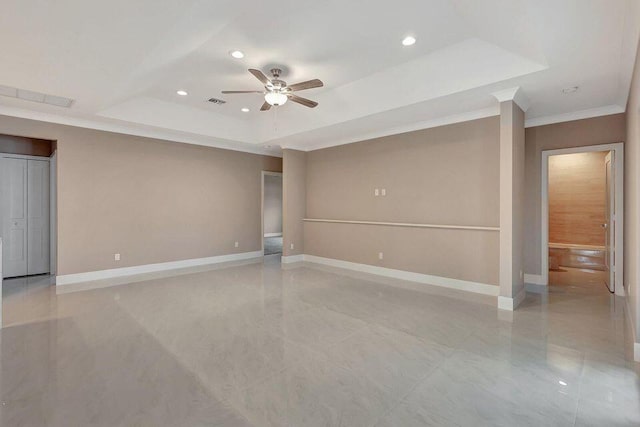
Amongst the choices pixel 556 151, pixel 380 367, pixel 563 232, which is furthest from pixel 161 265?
pixel 563 232

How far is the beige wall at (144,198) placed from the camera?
515cm

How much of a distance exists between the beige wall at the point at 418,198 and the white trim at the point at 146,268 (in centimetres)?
182

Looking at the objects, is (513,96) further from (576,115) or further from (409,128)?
(409,128)

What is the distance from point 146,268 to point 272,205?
7.31 metres

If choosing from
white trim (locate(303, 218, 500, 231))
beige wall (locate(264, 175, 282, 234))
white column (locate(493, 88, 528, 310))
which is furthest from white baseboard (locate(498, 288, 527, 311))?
beige wall (locate(264, 175, 282, 234))

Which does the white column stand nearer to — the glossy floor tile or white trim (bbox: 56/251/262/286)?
the glossy floor tile

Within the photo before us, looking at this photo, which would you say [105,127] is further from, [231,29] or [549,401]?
[549,401]

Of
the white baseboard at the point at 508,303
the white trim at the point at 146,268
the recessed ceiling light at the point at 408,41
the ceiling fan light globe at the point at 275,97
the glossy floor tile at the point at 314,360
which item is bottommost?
the glossy floor tile at the point at 314,360

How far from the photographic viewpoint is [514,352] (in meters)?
2.73

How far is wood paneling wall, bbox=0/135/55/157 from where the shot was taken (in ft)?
17.9

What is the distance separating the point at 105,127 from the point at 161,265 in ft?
8.81

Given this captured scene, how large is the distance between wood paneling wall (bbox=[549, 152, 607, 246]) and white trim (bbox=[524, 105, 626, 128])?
259cm

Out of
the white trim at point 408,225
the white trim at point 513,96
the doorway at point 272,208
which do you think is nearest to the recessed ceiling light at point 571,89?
the white trim at point 513,96

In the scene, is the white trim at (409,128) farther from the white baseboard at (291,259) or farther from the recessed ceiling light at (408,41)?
the white baseboard at (291,259)
